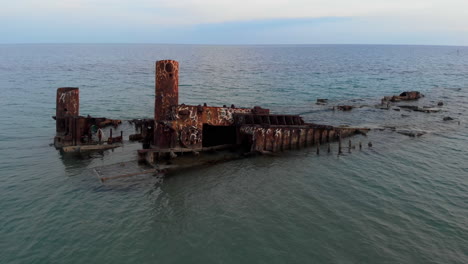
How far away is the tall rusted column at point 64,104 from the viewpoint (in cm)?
2138

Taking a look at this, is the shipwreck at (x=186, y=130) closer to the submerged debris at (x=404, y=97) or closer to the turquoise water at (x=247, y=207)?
the turquoise water at (x=247, y=207)

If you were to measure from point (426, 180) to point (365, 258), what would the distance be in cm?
885

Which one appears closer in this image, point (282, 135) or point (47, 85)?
point (282, 135)

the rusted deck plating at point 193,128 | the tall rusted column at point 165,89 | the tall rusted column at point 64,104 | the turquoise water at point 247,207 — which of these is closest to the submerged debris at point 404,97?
the turquoise water at point 247,207

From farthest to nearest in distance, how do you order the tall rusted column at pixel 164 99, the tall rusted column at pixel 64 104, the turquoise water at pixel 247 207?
the tall rusted column at pixel 64 104, the tall rusted column at pixel 164 99, the turquoise water at pixel 247 207

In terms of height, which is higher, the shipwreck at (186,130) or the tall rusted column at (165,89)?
the tall rusted column at (165,89)

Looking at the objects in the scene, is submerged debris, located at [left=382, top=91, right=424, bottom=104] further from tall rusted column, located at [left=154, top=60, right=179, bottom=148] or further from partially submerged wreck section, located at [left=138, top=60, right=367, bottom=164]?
tall rusted column, located at [left=154, top=60, right=179, bottom=148]

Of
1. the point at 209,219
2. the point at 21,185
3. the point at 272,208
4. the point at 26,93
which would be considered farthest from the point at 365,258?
the point at 26,93

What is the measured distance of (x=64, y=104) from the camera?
70.4ft

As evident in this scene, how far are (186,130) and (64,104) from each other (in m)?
9.05

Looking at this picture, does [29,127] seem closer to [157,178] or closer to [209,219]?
[157,178]

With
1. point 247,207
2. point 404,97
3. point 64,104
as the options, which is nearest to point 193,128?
point 247,207

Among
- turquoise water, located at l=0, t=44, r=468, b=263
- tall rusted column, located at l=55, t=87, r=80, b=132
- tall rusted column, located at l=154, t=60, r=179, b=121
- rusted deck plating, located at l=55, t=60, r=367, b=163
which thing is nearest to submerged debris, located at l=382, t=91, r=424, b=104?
turquoise water, located at l=0, t=44, r=468, b=263

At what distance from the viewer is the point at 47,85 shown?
55.0 m
